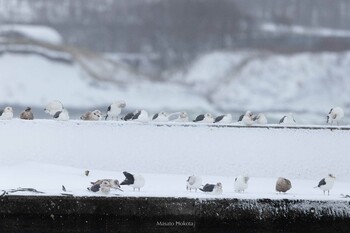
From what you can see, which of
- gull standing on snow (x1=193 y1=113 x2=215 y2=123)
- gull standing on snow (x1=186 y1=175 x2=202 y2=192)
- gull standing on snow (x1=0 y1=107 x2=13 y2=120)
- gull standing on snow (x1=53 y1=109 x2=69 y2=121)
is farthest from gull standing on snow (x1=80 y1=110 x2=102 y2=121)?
gull standing on snow (x1=186 y1=175 x2=202 y2=192)

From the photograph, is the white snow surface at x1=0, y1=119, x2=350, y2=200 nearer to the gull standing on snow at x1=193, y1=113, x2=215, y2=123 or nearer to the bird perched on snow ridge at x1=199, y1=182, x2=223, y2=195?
the gull standing on snow at x1=193, y1=113, x2=215, y2=123

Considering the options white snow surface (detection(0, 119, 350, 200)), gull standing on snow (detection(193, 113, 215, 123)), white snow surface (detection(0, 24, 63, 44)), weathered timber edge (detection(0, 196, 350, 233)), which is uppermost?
white snow surface (detection(0, 24, 63, 44))

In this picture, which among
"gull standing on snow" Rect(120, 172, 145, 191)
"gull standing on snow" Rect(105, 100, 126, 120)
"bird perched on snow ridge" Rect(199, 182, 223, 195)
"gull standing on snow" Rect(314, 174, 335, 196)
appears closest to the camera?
"bird perched on snow ridge" Rect(199, 182, 223, 195)

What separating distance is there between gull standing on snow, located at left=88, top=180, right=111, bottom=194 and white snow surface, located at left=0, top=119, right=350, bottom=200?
1.62 m

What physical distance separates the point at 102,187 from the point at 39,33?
2683 centimetres

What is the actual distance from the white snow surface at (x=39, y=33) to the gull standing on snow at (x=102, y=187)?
26.3m

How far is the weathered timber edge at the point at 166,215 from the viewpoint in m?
7.38

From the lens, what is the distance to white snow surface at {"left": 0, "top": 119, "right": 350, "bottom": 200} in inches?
368

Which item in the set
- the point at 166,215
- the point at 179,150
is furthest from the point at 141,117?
the point at 166,215

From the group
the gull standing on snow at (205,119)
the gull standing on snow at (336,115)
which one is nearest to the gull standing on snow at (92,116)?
the gull standing on snow at (205,119)

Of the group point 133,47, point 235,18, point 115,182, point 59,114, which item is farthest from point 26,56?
point 115,182

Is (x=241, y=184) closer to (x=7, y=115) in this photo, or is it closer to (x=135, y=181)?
(x=135, y=181)

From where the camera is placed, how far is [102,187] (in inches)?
297

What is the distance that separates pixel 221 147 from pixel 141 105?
77.4ft
